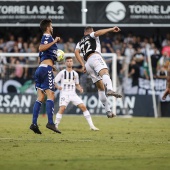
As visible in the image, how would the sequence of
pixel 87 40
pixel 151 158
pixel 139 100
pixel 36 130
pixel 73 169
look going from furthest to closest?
pixel 139 100
pixel 87 40
pixel 36 130
pixel 151 158
pixel 73 169

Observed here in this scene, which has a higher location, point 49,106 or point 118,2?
point 118,2

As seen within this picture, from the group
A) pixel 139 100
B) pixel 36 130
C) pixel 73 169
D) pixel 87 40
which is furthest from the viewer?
pixel 139 100

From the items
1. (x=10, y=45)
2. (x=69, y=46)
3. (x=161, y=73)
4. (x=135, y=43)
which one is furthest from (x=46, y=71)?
(x=10, y=45)

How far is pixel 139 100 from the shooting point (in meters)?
28.1

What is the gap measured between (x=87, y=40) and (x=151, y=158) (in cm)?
649

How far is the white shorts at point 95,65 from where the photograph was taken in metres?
15.9

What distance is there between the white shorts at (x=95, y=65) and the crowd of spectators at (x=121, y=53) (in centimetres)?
1131

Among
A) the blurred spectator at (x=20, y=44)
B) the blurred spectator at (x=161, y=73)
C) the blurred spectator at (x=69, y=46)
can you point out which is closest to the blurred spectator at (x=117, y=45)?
the blurred spectator at (x=69, y=46)

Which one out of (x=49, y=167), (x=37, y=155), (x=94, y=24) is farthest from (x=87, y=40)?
(x=94, y=24)

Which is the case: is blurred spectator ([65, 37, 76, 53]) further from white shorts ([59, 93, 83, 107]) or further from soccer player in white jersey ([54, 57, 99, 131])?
white shorts ([59, 93, 83, 107])

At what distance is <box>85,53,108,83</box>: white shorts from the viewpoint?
15.9 m

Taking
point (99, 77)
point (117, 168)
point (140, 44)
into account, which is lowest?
point (117, 168)

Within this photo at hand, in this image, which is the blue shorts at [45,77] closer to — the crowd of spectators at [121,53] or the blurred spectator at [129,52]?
the crowd of spectators at [121,53]

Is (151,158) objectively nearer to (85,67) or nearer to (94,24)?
(85,67)
